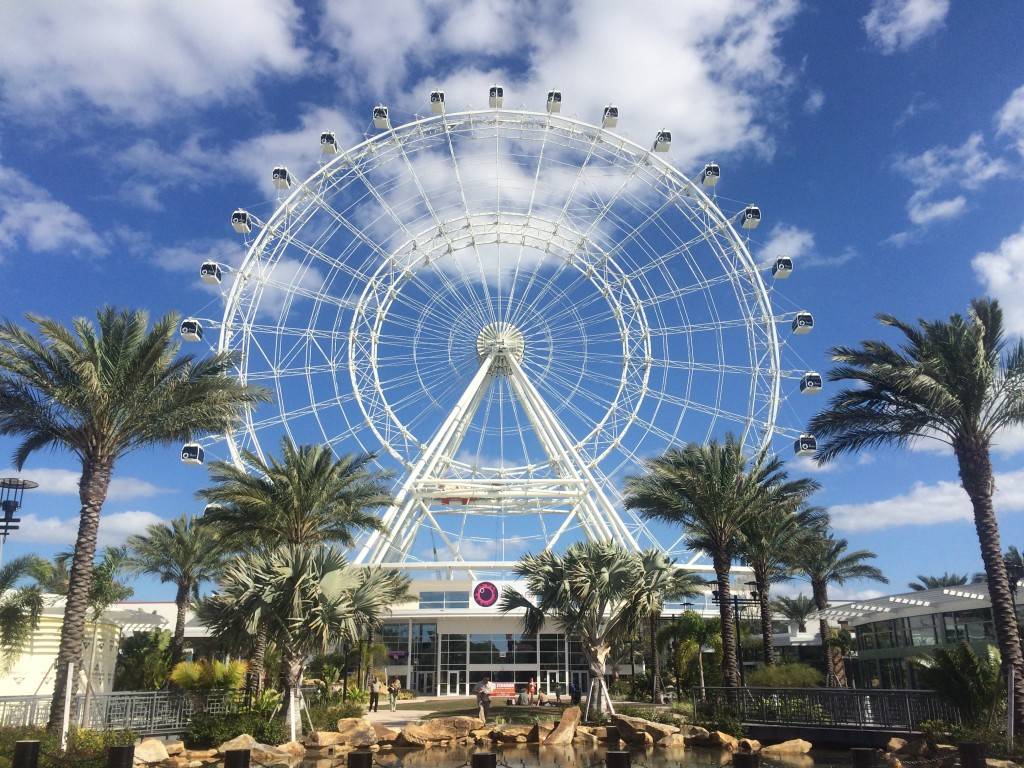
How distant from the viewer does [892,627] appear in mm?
33062

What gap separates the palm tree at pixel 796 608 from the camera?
59312mm

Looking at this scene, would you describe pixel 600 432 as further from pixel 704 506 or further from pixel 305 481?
pixel 305 481

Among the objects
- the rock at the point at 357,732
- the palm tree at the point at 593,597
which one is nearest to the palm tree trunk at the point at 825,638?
the palm tree at the point at 593,597

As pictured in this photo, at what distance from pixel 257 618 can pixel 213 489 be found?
7.73 m

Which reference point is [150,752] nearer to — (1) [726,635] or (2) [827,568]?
(1) [726,635]

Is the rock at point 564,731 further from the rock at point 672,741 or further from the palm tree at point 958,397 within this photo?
the palm tree at point 958,397

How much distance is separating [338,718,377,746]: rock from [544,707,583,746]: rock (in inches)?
188

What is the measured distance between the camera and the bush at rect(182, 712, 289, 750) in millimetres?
20531

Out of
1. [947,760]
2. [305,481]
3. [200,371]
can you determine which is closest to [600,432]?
[305,481]

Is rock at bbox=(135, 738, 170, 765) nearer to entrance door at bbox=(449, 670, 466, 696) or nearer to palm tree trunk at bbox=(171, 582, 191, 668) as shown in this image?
palm tree trunk at bbox=(171, 582, 191, 668)

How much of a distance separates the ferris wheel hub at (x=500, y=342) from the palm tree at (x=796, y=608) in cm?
3083

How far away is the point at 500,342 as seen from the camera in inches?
1594

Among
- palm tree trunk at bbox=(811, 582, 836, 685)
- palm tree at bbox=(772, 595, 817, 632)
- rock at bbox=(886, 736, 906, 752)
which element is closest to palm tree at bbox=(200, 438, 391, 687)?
rock at bbox=(886, 736, 906, 752)

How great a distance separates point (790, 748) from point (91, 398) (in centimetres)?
1801
